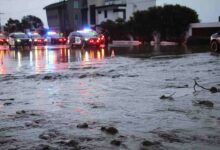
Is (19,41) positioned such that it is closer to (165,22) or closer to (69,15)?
(165,22)

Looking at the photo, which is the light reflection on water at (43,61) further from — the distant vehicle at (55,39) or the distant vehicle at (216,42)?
the distant vehicle at (55,39)

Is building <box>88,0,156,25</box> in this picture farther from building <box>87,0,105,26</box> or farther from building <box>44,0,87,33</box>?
building <box>44,0,87,33</box>

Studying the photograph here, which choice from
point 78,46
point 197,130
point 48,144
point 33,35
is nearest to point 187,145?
point 197,130

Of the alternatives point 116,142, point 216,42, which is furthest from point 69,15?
point 116,142

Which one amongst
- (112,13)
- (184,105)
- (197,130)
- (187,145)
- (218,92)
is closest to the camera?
(187,145)

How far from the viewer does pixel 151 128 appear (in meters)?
7.39

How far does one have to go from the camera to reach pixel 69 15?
9512 centimetres

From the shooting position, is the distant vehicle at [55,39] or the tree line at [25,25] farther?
the tree line at [25,25]

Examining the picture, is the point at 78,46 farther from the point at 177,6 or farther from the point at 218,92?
the point at 218,92

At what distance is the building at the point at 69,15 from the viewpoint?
9053 cm

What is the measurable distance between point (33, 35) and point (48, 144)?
57.5 meters

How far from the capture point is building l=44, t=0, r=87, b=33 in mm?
90531

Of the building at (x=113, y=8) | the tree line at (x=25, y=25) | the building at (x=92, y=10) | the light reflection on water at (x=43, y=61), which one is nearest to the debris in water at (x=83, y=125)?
the light reflection on water at (x=43, y=61)

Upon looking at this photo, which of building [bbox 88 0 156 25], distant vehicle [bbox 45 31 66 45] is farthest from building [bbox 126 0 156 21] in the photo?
distant vehicle [bbox 45 31 66 45]
